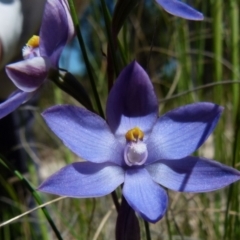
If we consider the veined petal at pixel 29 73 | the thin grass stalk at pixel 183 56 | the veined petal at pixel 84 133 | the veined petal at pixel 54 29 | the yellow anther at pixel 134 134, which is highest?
the veined petal at pixel 54 29

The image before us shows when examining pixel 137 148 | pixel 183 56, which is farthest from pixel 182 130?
pixel 183 56

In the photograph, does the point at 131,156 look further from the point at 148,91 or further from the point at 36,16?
the point at 36,16

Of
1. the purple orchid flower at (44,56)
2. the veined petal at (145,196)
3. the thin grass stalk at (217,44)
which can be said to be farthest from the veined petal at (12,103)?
the thin grass stalk at (217,44)

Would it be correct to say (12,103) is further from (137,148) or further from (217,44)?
(217,44)

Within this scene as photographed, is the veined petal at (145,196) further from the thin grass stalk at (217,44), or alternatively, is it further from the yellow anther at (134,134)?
the thin grass stalk at (217,44)

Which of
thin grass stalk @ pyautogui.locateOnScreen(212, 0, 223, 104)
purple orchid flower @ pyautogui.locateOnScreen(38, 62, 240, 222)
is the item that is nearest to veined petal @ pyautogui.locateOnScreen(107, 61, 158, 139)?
purple orchid flower @ pyautogui.locateOnScreen(38, 62, 240, 222)

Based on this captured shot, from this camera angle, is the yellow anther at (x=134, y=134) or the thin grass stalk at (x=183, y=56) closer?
the yellow anther at (x=134, y=134)
